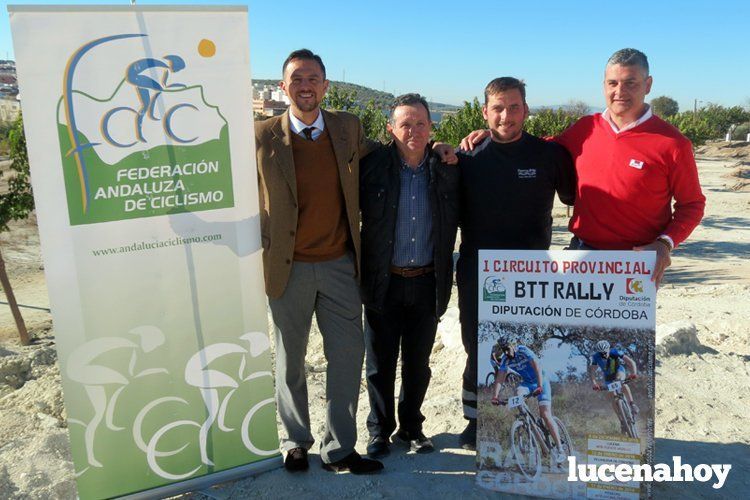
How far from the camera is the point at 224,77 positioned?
129 inches

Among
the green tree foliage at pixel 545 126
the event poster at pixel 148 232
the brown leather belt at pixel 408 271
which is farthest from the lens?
the green tree foliage at pixel 545 126

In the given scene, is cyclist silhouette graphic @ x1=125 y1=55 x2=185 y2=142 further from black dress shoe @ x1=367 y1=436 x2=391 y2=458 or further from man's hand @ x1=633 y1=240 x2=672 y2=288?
man's hand @ x1=633 y1=240 x2=672 y2=288

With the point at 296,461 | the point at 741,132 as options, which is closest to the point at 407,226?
the point at 296,461

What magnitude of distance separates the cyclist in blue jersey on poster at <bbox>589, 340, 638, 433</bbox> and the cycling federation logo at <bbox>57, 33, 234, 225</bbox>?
2355 millimetres

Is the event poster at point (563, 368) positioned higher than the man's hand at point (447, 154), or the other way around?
the man's hand at point (447, 154)

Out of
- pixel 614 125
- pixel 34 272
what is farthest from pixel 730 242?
pixel 34 272

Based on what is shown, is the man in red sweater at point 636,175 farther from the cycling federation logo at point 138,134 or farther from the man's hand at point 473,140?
the cycling federation logo at point 138,134

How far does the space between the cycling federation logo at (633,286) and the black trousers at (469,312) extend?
3.00 feet

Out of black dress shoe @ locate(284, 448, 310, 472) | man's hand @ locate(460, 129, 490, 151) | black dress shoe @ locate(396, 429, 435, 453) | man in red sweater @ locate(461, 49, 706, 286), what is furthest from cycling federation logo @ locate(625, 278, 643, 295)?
black dress shoe @ locate(284, 448, 310, 472)

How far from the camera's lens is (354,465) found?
12.2 feet

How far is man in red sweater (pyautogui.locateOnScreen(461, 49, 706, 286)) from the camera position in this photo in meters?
3.43

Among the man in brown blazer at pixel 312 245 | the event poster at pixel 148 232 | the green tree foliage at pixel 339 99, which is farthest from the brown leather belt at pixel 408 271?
the green tree foliage at pixel 339 99

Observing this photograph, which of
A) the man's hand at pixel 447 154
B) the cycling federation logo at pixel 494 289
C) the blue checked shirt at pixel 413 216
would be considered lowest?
the cycling federation logo at pixel 494 289

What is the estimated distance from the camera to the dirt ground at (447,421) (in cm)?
360
